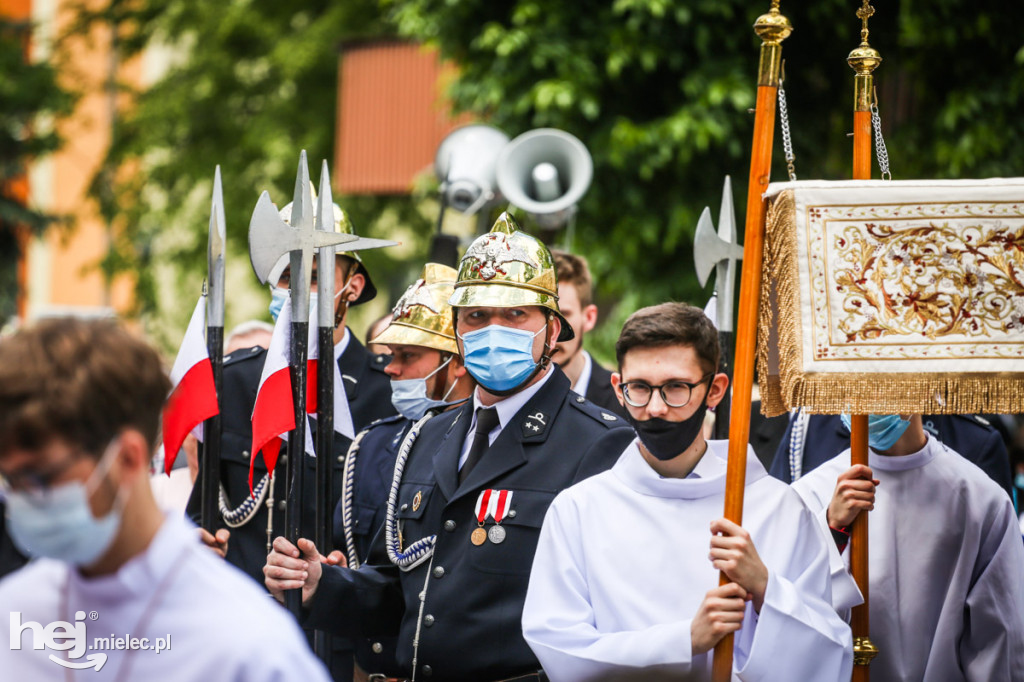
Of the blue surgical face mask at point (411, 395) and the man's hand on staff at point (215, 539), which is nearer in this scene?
the man's hand on staff at point (215, 539)

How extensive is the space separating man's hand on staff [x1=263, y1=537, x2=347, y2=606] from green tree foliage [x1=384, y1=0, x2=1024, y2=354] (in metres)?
5.98

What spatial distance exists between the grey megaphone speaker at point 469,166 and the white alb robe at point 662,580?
522cm

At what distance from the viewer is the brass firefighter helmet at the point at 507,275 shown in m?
4.15

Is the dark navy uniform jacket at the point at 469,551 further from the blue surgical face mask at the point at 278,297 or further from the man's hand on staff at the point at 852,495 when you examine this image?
the blue surgical face mask at the point at 278,297

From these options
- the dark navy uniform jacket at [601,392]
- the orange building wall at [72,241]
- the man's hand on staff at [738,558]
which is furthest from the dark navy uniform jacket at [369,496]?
Result: the orange building wall at [72,241]

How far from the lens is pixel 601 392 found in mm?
5941

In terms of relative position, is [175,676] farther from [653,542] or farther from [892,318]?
[892,318]

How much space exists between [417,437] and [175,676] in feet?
7.15

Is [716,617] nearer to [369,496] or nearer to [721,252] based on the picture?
[369,496]

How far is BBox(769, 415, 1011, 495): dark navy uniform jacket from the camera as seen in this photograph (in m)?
4.89

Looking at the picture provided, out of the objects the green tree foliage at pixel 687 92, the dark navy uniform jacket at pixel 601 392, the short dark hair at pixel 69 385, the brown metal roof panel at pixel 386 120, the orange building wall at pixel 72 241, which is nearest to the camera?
the short dark hair at pixel 69 385

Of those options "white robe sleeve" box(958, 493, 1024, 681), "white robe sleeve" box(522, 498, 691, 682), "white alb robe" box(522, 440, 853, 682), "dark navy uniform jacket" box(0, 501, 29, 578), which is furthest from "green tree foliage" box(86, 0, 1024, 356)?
"white robe sleeve" box(522, 498, 691, 682)

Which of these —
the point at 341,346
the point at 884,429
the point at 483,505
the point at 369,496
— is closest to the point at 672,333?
the point at 483,505

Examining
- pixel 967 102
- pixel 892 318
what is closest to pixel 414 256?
pixel 967 102
